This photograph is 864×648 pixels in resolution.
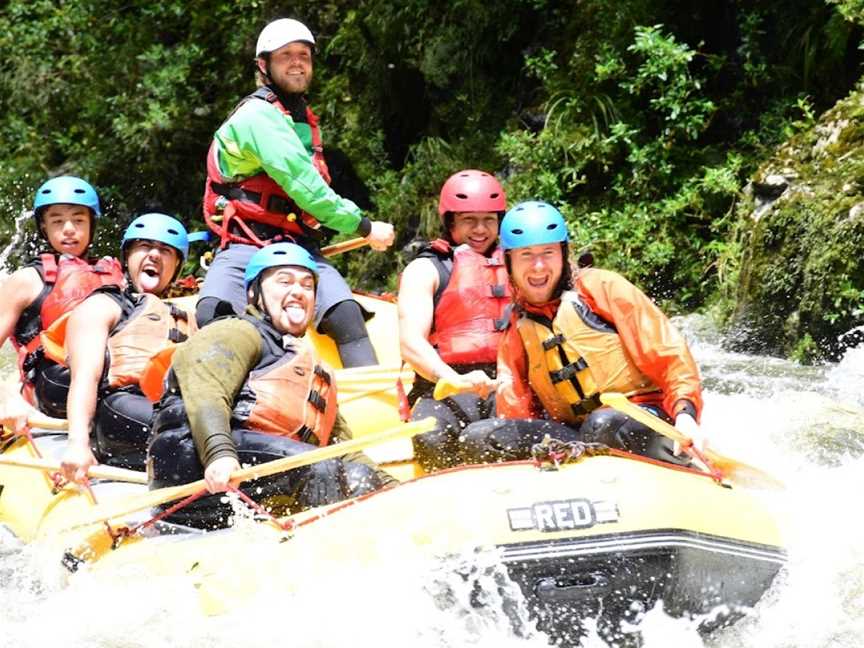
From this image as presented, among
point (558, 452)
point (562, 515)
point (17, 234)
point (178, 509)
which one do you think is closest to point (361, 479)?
point (178, 509)

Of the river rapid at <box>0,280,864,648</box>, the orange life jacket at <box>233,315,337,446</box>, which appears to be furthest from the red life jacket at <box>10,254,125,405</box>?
the orange life jacket at <box>233,315,337,446</box>

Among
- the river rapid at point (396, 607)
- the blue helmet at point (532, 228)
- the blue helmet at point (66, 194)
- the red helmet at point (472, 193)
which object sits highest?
the blue helmet at point (66, 194)

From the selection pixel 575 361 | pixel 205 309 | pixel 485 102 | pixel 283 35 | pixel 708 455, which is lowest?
pixel 708 455

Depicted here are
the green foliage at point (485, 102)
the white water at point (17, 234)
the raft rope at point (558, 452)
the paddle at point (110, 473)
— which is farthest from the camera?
the white water at point (17, 234)

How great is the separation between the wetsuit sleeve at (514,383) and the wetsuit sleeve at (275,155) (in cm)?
125

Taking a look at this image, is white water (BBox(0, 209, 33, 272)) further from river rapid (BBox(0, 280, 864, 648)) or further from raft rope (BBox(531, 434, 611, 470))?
raft rope (BBox(531, 434, 611, 470))

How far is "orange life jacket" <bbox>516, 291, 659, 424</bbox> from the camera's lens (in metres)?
4.40

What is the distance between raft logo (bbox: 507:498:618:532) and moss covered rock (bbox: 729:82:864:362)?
139 inches

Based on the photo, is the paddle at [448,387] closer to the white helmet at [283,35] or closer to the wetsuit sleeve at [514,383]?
the wetsuit sleeve at [514,383]

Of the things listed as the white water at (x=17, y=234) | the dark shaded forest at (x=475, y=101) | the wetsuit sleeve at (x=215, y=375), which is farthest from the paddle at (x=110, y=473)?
the white water at (x=17, y=234)

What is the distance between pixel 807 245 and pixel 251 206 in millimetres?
3054

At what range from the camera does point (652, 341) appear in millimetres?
4277

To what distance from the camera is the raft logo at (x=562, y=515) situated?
12.0 ft

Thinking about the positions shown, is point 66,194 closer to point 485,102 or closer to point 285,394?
point 285,394
